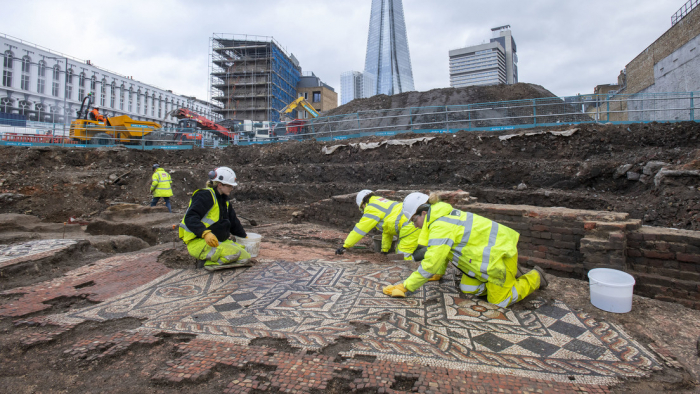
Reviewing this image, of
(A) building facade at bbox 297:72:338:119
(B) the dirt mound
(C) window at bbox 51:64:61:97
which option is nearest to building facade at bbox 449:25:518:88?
(A) building facade at bbox 297:72:338:119

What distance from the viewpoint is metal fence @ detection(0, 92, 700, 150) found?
469 inches

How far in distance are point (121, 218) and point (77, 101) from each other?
44942mm

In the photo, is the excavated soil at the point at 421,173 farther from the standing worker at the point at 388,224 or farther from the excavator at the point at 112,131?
the standing worker at the point at 388,224

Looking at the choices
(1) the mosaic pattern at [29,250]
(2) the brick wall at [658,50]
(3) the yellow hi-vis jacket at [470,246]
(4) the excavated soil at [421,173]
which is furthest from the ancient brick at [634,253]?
(2) the brick wall at [658,50]

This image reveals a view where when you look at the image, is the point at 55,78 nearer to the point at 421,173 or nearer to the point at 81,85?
the point at 81,85

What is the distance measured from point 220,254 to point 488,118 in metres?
12.2

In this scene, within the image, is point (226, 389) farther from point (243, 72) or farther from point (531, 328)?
point (243, 72)

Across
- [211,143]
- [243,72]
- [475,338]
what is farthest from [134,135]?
[243,72]

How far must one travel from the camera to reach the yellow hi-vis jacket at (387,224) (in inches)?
195

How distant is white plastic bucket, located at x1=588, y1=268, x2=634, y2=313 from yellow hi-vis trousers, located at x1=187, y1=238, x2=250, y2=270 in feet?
13.2

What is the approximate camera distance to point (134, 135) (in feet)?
60.2

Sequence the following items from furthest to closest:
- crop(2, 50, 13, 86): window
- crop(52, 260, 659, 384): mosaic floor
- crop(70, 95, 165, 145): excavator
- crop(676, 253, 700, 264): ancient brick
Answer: crop(2, 50, 13, 86): window < crop(70, 95, 165, 145): excavator < crop(676, 253, 700, 264): ancient brick < crop(52, 260, 659, 384): mosaic floor

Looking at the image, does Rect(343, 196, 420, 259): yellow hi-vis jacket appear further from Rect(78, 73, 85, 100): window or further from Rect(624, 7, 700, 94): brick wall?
Rect(78, 73, 85, 100): window

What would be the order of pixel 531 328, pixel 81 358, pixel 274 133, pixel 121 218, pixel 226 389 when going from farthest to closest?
pixel 274 133
pixel 121 218
pixel 531 328
pixel 81 358
pixel 226 389
